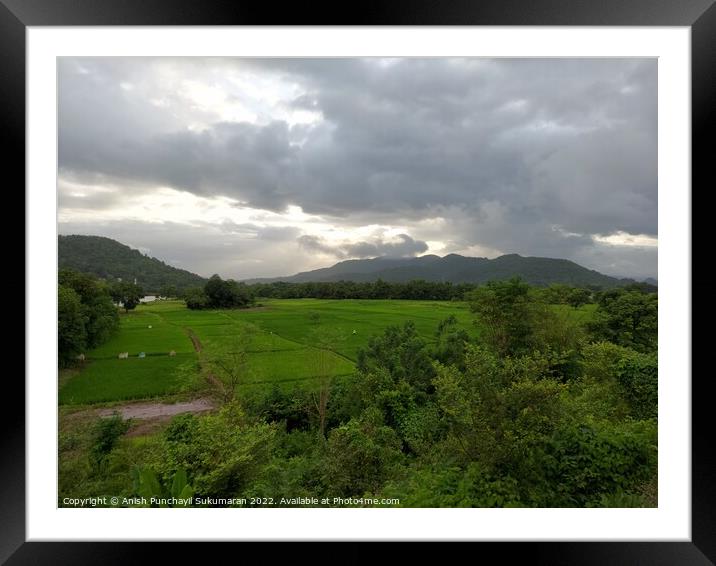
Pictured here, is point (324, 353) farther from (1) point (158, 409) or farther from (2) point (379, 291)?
(1) point (158, 409)

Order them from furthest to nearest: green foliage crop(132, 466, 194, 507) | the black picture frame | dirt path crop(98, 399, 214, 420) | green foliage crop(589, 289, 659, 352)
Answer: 1. dirt path crop(98, 399, 214, 420)
2. green foliage crop(589, 289, 659, 352)
3. green foliage crop(132, 466, 194, 507)
4. the black picture frame

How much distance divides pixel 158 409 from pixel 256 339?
1.00 m

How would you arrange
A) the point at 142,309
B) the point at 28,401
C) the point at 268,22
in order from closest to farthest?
1. the point at 268,22
2. the point at 28,401
3. the point at 142,309

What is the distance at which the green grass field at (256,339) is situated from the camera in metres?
2.46

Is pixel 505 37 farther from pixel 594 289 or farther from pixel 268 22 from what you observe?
pixel 594 289

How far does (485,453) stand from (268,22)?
Answer: 122 inches

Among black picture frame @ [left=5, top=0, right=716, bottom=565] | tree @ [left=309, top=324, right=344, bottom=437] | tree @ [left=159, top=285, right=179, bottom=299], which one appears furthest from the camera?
tree @ [left=309, top=324, right=344, bottom=437]

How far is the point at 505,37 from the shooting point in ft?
4.93

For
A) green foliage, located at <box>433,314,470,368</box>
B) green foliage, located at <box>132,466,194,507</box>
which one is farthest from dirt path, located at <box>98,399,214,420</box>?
green foliage, located at <box>433,314,470,368</box>

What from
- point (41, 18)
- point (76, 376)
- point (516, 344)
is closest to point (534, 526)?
point (516, 344)

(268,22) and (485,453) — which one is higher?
(268,22)

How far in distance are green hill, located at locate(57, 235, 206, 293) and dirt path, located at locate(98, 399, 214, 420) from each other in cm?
103

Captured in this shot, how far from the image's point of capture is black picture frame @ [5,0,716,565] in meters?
1.30

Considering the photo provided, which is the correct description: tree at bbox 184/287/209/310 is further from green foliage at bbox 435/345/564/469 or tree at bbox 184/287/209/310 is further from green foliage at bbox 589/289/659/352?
green foliage at bbox 589/289/659/352
